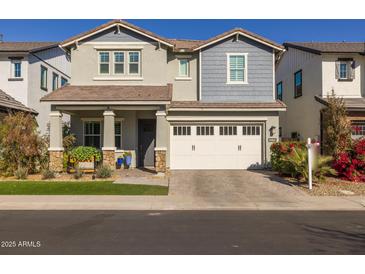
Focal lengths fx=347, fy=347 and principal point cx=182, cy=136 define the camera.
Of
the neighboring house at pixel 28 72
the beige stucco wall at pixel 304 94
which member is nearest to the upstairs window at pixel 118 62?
the neighboring house at pixel 28 72

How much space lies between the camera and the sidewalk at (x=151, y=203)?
1038cm

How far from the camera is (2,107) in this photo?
19.2m

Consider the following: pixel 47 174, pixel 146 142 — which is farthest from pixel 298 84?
pixel 47 174

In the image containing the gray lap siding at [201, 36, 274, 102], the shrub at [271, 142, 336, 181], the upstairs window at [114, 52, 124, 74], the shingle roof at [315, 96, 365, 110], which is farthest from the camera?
the gray lap siding at [201, 36, 274, 102]

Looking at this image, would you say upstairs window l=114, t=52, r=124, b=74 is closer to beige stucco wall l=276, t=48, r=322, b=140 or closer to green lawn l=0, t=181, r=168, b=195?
green lawn l=0, t=181, r=168, b=195

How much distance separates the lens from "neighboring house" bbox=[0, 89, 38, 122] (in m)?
19.4

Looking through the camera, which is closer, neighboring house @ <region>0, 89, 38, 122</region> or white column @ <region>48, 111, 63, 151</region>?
white column @ <region>48, 111, 63, 151</region>

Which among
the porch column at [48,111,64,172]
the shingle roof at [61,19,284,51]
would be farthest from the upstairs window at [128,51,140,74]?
the porch column at [48,111,64,172]

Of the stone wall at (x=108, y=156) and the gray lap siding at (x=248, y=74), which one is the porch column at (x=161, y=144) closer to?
the stone wall at (x=108, y=156)

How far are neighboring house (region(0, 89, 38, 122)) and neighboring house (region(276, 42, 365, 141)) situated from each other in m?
17.0

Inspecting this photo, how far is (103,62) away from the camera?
18.5m

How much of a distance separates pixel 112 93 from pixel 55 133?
129 inches

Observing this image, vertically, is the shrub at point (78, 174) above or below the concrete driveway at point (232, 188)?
above

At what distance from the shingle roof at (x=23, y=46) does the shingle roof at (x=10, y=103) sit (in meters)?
2.86
